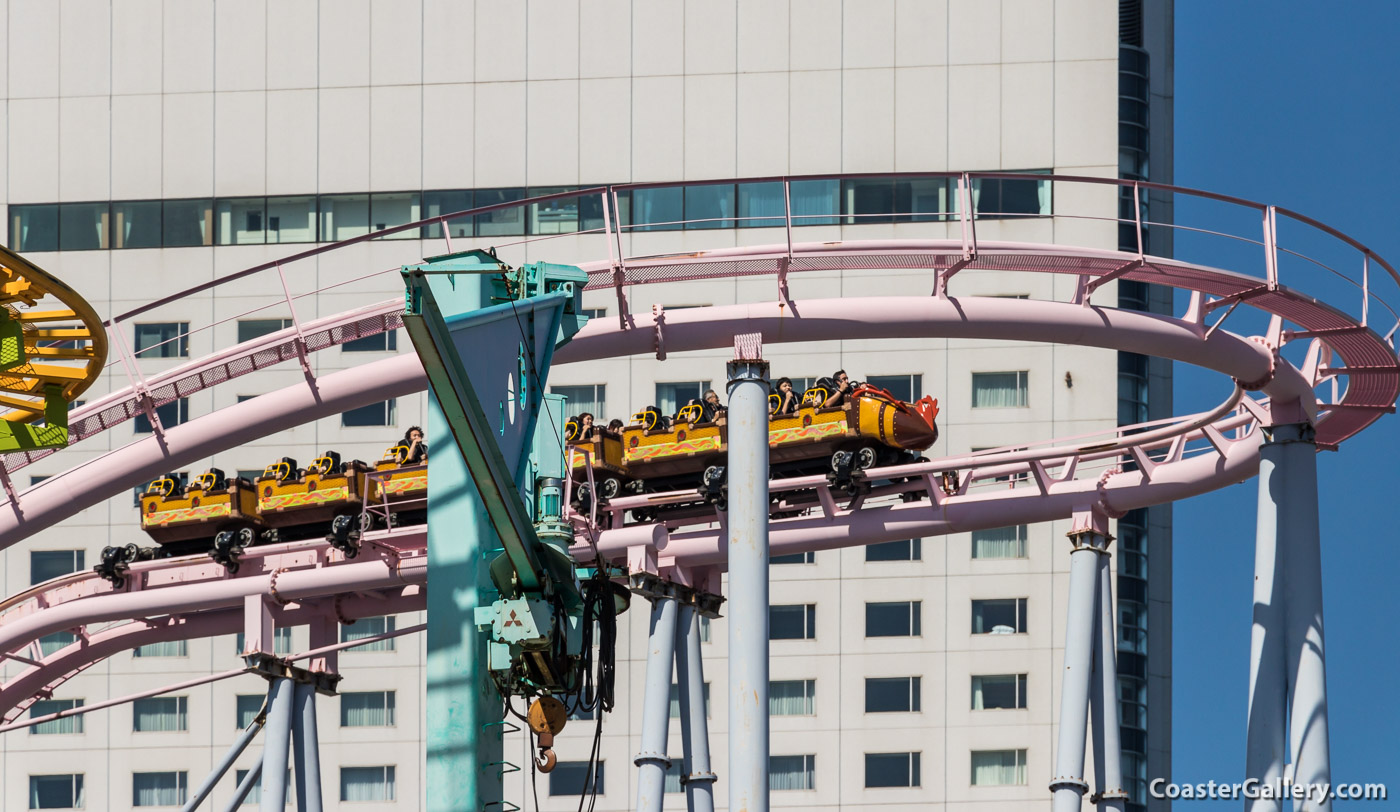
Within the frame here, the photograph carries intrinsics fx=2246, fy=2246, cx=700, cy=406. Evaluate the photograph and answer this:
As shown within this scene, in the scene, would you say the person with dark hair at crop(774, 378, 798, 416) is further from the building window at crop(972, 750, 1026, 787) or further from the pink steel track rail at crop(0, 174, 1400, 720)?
the building window at crop(972, 750, 1026, 787)

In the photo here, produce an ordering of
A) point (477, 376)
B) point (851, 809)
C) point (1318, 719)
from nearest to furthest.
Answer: point (477, 376)
point (1318, 719)
point (851, 809)

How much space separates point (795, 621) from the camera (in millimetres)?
44875

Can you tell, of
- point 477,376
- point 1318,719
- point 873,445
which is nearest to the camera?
point 477,376

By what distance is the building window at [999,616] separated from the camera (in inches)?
1746

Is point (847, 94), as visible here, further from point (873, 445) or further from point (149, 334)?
point (873, 445)

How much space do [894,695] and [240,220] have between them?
17.4 meters

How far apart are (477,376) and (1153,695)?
35.6 m

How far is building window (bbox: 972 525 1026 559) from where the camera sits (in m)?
44.6

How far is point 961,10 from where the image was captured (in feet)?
154

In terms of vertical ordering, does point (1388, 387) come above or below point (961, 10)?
below

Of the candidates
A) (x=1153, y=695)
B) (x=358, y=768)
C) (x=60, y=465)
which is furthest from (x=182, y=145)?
(x=1153, y=695)

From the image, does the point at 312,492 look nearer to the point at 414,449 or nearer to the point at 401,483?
the point at 401,483

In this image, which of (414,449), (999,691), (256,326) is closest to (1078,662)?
(414,449)

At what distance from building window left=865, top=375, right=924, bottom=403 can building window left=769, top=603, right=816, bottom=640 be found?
4611 mm
